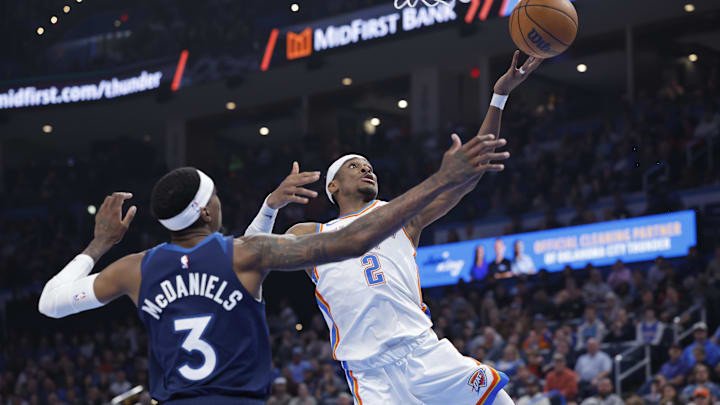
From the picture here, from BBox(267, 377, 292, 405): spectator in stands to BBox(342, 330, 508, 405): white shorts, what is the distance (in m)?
9.31

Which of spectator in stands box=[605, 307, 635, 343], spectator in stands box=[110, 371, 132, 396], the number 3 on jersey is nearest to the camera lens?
the number 3 on jersey

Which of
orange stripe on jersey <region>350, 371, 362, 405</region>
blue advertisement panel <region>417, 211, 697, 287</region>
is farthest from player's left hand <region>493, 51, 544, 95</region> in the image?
blue advertisement panel <region>417, 211, 697, 287</region>

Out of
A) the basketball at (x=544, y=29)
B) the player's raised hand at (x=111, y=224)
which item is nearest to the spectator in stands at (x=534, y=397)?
the basketball at (x=544, y=29)

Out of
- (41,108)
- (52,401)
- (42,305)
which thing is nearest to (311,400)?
(52,401)

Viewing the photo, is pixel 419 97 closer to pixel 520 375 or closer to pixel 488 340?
pixel 488 340

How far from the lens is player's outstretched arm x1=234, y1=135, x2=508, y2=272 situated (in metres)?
3.99

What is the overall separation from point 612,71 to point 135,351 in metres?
12.4

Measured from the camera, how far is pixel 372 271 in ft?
20.4

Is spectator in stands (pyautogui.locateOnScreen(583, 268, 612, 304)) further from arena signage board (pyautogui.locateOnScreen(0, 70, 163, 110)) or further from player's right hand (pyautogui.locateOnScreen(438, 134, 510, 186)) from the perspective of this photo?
arena signage board (pyautogui.locateOnScreen(0, 70, 163, 110))

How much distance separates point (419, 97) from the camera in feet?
86.1

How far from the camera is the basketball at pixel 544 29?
696cm

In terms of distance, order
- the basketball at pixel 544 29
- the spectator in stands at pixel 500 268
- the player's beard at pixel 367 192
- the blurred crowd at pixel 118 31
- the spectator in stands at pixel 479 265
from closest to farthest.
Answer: the player's beard at pixel 367 192
the basketball at pixel 544 29
the spectator in stands at pixel 500 268
the spectator in stands at pixel 479 265
the blurred crowd at pixel 118 31

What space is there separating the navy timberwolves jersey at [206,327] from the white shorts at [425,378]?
6.07 ft

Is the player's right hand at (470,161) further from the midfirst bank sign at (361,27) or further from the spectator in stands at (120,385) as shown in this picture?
the midfirst bank sign at (361,27)
